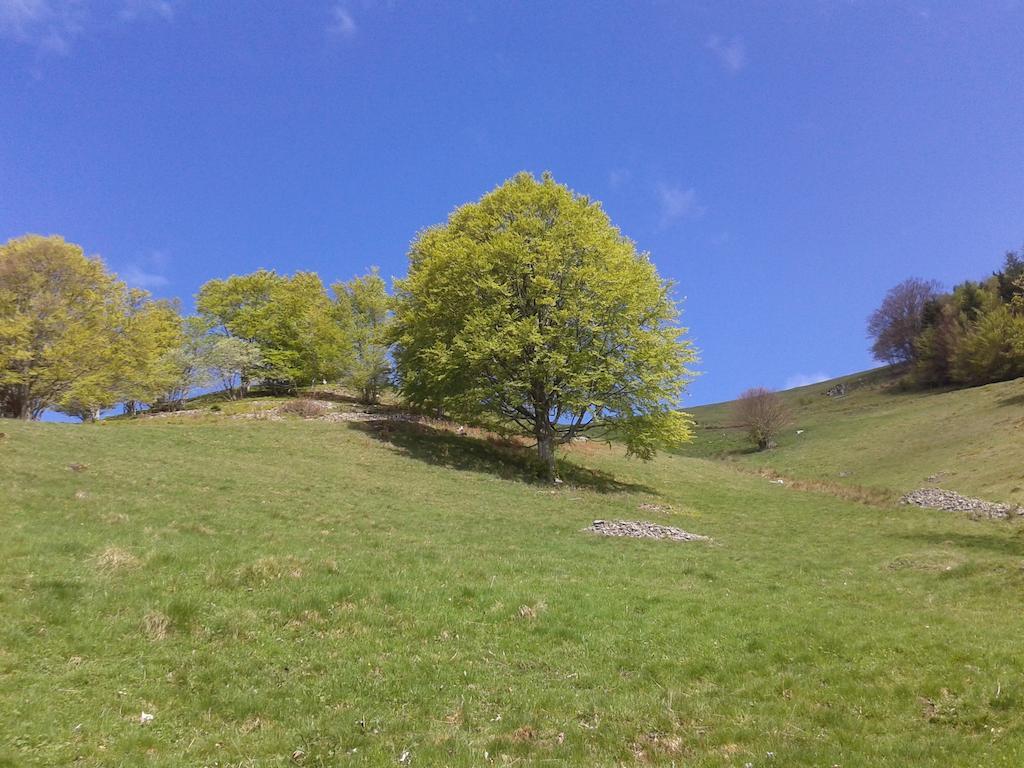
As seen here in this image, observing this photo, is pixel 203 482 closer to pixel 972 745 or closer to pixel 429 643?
pixel 429 643

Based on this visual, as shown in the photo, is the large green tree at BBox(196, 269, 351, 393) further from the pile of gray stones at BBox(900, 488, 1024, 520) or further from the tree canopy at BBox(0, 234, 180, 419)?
the pile of gray stones at BBox(900, 488, 1024, 520)

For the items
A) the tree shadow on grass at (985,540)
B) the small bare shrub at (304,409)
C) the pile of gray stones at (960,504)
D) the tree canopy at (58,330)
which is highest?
the tree canopy at (58,330)

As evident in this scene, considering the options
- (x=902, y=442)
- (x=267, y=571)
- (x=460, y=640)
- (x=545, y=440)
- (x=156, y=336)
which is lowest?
(x=460, y=640)

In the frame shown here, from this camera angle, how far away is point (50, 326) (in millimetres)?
42781

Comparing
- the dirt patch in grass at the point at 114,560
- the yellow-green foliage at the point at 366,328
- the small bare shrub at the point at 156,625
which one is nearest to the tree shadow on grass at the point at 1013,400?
the yellow-green foliage at the point at 366,328

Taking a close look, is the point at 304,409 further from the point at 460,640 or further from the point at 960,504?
the point at 960,504

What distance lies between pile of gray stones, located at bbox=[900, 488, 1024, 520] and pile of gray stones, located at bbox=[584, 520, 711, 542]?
19122 millimetres

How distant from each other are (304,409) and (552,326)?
85.6 ft

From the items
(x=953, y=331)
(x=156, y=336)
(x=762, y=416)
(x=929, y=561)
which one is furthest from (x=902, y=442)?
(x=156, y=336)

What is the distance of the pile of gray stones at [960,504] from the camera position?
105 feet

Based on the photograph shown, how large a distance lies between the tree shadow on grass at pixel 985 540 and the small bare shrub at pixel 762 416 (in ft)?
195

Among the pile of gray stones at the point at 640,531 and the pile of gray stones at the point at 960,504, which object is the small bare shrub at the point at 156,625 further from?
the pile of gray stones at the point at 960,504

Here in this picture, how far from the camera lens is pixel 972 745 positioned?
7953 mm

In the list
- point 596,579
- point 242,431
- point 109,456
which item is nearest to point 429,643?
point 596,579
